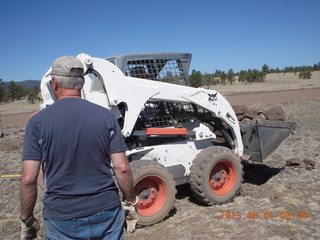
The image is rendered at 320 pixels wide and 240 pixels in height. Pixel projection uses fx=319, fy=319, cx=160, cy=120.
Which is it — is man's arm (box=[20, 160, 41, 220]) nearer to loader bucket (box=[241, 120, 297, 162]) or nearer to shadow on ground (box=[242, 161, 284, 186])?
loader bucket (box=[241, 120, 297, 162])

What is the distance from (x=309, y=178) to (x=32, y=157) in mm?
5744

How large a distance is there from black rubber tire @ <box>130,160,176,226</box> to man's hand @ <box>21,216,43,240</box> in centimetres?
220

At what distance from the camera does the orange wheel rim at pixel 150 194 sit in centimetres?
471

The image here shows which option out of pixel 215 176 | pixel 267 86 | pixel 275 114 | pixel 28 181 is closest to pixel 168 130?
pixel 215 176

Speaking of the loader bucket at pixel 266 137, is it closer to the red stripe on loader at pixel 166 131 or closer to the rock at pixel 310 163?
the rock at pixel 310 163

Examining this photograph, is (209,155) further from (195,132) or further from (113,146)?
(113,146)

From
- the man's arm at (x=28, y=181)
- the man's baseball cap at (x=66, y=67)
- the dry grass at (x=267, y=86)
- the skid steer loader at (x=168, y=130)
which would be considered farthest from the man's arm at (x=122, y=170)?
the dry grass at (x=267, y=86)

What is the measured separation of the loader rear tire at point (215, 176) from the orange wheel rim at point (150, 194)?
588mm

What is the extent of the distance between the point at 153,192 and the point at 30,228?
265 cm

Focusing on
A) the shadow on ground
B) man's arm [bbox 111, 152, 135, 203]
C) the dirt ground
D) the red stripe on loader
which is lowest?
the shadow on ground

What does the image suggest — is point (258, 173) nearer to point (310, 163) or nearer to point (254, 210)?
point (310, 163)

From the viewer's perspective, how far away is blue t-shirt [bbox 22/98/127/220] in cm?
208

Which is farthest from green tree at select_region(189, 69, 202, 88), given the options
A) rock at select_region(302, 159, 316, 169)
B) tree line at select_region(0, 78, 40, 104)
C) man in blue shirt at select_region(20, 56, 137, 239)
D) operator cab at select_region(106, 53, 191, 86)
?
tree line at select_region(0, 78, 40, 104)

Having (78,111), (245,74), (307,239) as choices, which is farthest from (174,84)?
(245,74)
